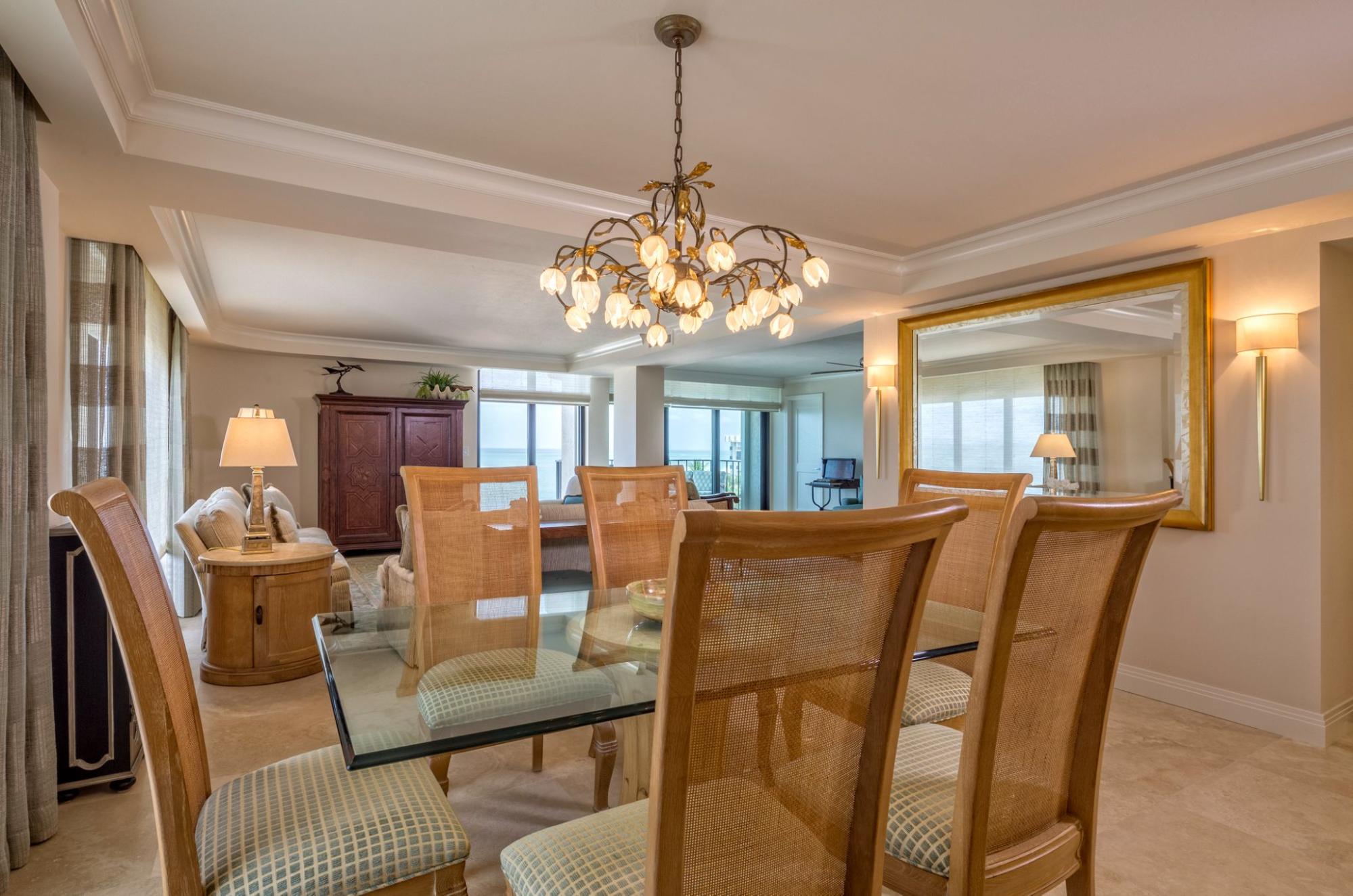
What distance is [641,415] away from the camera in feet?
27.4

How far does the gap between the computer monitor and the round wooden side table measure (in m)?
7.91

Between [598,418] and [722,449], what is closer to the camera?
[598,418]

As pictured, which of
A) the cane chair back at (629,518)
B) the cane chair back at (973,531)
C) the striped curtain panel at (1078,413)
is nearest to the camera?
the cane chair back at (973,531)

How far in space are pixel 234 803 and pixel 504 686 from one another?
1.72ft

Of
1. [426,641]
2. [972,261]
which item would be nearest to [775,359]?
[972,261]

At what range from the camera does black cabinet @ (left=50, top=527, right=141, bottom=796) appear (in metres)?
2.33

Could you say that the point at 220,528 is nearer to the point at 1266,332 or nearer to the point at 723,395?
the point at 1266,332

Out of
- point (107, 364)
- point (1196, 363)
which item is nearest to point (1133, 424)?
point (1196, 363)

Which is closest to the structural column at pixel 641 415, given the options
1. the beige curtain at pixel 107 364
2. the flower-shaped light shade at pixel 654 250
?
the beige curtain at pixel 107 364

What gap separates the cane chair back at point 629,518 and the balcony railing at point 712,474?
8381mm

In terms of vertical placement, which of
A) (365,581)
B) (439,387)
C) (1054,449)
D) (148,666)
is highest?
(439,387)

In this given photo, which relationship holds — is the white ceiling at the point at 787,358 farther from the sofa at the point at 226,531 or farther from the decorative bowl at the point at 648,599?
the decorative bowl at the point at 648,599

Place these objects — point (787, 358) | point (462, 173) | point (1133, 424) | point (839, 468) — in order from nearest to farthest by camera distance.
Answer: point (462, 173), point (1133, 424), point (787, 358), point (839, 468)

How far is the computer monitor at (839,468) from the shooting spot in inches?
406
